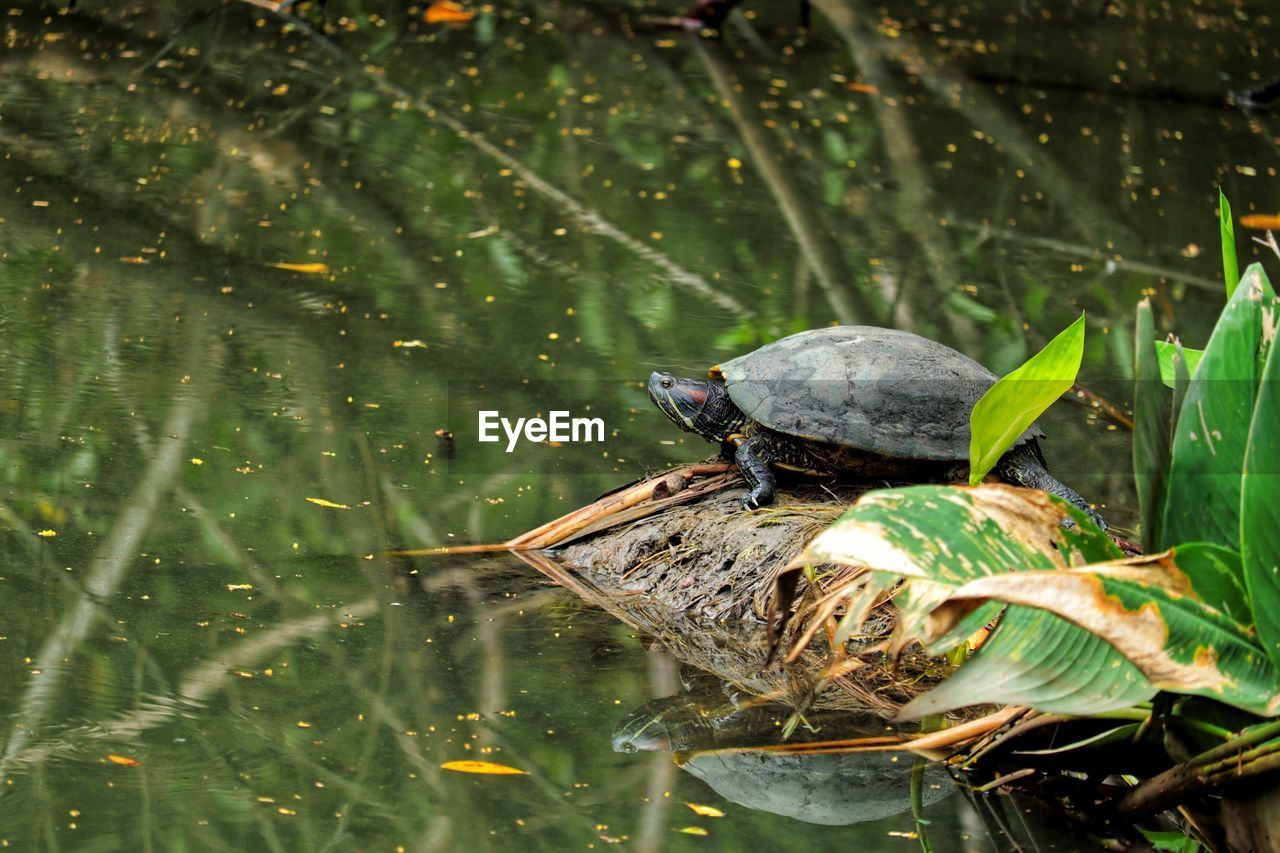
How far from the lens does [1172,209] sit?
26.2 ft

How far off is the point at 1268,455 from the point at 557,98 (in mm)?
6382

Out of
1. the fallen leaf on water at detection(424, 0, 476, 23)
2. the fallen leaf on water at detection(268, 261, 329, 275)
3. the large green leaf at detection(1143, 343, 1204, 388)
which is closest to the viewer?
the large green leaf at detection(1143, 343, 1204, 388)

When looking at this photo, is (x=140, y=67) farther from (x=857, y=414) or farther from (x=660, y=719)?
(x=660, y=719)

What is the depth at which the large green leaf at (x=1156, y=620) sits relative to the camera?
8.11 ft

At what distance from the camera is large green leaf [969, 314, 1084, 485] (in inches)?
123

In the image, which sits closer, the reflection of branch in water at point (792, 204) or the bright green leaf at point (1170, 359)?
the bright green leaf at point (1170, 359)

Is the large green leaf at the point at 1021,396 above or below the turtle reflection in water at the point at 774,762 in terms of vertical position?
above

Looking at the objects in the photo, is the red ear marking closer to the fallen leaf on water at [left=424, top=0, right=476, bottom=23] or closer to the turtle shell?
the turtle shell

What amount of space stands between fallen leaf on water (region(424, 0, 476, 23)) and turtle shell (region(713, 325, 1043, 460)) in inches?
243

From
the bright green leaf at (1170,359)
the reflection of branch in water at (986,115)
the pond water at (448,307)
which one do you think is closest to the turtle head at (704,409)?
the pond water at (448,307)

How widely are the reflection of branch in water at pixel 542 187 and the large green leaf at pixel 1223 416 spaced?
11.3ft

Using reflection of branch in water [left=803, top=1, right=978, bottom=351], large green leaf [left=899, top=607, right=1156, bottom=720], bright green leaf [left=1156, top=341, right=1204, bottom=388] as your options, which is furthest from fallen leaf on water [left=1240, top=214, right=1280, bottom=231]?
large green leaf [left=899, top=607, right=1156, bottom=720]

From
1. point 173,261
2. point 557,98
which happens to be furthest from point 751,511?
point 557,98

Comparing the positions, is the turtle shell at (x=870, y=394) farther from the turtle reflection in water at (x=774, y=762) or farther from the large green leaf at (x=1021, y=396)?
the turtle reflection in water at (x=774, y=762)
